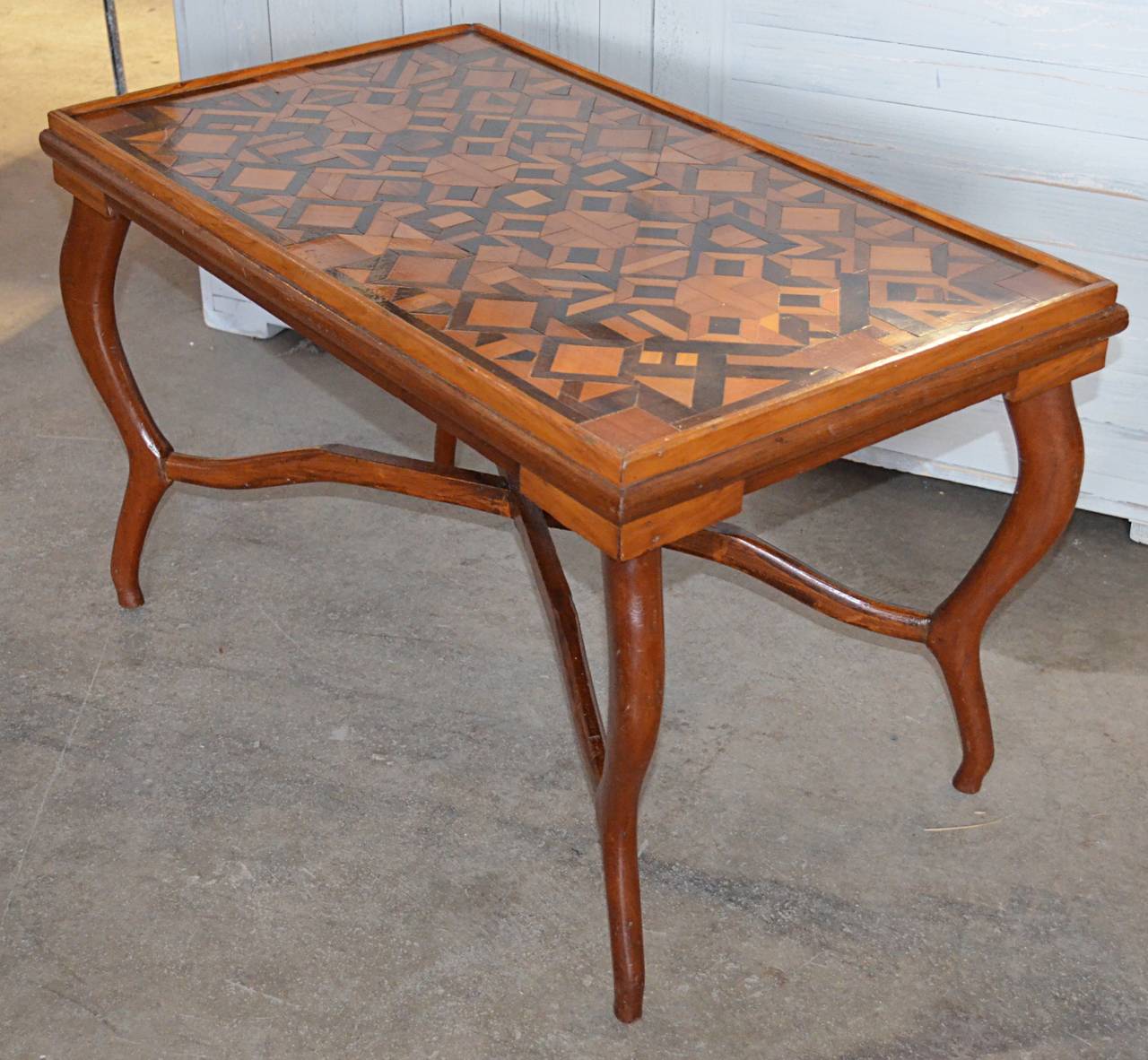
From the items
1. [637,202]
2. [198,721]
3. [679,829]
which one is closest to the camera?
[637,202]

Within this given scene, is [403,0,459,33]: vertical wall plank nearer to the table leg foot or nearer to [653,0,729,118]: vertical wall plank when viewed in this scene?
[653,0,729,118]: vertical wall plank

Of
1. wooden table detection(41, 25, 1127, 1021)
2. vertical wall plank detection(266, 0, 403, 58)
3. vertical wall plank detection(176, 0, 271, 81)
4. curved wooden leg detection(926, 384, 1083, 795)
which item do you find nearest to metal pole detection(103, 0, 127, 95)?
vertical wall plank detection(176, 0, 271, 81)

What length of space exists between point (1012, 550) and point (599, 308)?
60cm

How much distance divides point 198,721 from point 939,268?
1.20m

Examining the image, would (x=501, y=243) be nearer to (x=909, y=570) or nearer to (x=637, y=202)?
(x=637, y=202)

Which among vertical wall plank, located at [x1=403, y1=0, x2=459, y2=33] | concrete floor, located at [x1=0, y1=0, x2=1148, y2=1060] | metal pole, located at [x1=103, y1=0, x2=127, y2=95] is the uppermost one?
vertical wall plank, located at [x1=403, y1=0, x2=459, y2=33]

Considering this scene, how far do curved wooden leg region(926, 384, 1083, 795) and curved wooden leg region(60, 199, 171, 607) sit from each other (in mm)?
1165

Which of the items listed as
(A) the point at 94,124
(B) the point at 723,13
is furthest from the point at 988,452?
(A) the point at 94,124

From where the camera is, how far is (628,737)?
→ 1.54 metres

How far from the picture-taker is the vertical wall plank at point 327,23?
2758mm

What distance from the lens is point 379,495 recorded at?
106 inches

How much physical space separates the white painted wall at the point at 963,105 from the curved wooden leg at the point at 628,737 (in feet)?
3.88

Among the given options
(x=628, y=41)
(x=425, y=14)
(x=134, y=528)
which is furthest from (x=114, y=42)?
(x=134, y=528)

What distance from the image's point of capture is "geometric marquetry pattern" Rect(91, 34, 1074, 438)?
5.00 feet
